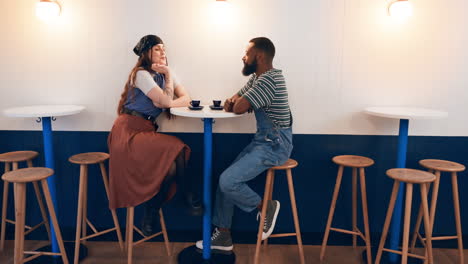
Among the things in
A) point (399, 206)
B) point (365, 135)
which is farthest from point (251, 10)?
point (399, 206)

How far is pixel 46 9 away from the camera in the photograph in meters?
2.78

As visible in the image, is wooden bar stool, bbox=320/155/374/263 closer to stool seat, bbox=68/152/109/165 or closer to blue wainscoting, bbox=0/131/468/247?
blue wainscoting, bbox=0/131/468/247

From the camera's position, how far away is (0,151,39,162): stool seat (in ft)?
9.01

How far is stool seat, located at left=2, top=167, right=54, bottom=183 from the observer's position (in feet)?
7.57

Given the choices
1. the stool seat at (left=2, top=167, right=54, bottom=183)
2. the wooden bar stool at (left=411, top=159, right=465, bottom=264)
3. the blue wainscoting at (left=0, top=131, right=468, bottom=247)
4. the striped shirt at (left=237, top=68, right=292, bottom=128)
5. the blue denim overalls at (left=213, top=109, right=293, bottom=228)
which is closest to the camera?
the stool seat at (left=2, top=167, right=54, bottom=183)

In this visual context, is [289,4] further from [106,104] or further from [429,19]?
[106,104]

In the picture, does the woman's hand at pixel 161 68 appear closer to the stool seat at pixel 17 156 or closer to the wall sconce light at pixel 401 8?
the stool seat at pixel 17 156

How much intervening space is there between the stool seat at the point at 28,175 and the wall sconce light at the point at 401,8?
8.81ft

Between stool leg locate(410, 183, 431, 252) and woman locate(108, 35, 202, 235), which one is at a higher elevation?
woman locate(108, 35, 202, 235)

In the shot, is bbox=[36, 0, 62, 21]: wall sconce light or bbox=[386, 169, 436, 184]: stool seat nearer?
bbox=[386, 169, 436, 184]: stool seat

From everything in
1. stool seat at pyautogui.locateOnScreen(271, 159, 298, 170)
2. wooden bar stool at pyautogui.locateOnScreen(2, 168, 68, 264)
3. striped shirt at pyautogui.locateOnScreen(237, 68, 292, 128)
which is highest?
striped shirt at pyautogui.locateOnScreen(237, 68, 292, 128)

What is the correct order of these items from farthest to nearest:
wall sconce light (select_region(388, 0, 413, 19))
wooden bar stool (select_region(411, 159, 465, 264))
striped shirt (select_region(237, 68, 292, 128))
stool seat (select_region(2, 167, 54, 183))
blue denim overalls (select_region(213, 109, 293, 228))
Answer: wall sconce light (select_region(388, 0, 413, 19))
wooden bar stool (select_region(411, 159, 465, 264))
blue denim overalls (select_region(213, 109, 293, 228))
striped shirt (select_region(237, 68, 292, 128))
stool seat (select_region(2, 167, 54, 183))

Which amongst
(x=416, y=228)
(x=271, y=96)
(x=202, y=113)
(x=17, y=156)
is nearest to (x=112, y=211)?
(x=17, y=156)

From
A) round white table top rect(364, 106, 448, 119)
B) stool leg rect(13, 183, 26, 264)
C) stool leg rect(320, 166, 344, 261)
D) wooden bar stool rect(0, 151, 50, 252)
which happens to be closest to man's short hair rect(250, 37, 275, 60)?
round white table top rect(364, 106, 448, 119)
